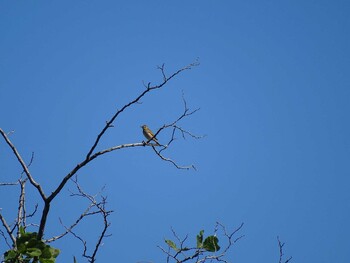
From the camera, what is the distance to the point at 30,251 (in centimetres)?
273

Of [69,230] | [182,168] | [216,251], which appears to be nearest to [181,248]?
[216,251]

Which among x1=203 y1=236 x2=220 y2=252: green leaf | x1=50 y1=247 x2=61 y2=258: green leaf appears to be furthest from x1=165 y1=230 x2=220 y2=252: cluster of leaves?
x1=50 y1=247 x2=61 y2=258: green leaf

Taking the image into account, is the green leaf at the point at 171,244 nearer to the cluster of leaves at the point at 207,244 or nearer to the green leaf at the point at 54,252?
the cluster of leaves at the point at 207,244

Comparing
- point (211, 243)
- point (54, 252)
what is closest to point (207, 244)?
point (211, 243)

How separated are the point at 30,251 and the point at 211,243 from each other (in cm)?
182

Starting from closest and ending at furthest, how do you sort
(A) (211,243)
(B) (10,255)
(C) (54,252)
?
(B) (10,255), (C) (54,252), (A) (211,243)

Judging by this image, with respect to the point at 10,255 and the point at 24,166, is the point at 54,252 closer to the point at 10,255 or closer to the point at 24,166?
the point at 10,255

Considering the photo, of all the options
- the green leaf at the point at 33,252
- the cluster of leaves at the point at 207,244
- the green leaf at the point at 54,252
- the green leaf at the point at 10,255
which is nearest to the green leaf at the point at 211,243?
the cluster of leaves at the point at 207,244

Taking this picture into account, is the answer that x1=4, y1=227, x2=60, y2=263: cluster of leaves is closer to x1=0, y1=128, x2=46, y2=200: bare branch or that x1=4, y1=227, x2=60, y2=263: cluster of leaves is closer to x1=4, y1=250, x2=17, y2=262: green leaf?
x1=4, y1=250, x2=17, y2=262: green leaf

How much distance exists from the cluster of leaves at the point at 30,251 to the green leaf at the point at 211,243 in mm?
A: 1575

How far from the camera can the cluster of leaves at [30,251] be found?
2.71 meters

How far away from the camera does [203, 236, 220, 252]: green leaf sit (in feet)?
12.7

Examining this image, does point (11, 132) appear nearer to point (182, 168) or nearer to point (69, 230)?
point (69, 230)

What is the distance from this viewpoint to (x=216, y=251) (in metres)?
3.81
